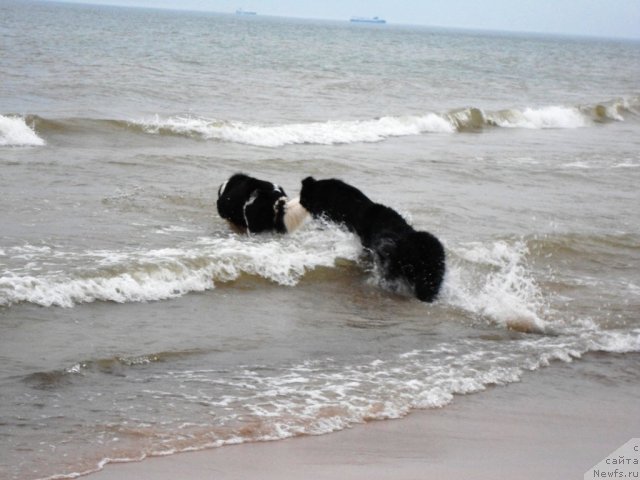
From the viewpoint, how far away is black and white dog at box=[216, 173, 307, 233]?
32.6 ft

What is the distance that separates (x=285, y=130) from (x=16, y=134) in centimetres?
562

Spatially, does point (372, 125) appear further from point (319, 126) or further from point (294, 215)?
point (294, 215)

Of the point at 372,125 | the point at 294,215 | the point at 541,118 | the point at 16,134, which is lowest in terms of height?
the point at 16,134

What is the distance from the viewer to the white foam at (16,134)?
51.0 ft

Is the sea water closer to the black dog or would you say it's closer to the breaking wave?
the breaking wave

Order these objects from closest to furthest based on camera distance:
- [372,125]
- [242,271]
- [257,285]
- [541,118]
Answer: [257,285] < [242,271] < [372,125] < [541,118]

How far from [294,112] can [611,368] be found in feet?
56.0

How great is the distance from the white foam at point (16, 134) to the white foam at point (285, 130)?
2.56 m

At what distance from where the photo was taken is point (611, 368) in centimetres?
690

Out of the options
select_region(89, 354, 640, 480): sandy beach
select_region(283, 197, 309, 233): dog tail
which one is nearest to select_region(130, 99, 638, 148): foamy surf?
select_region(283, 197, 309, 233): dog tail

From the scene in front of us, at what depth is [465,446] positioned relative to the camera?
5285mm

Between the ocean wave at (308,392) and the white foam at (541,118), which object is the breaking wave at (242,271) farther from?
the white foam at (541,118)

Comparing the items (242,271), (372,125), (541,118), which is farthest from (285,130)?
(242,271)

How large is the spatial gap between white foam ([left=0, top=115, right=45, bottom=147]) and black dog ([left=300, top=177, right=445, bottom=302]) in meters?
7.42
